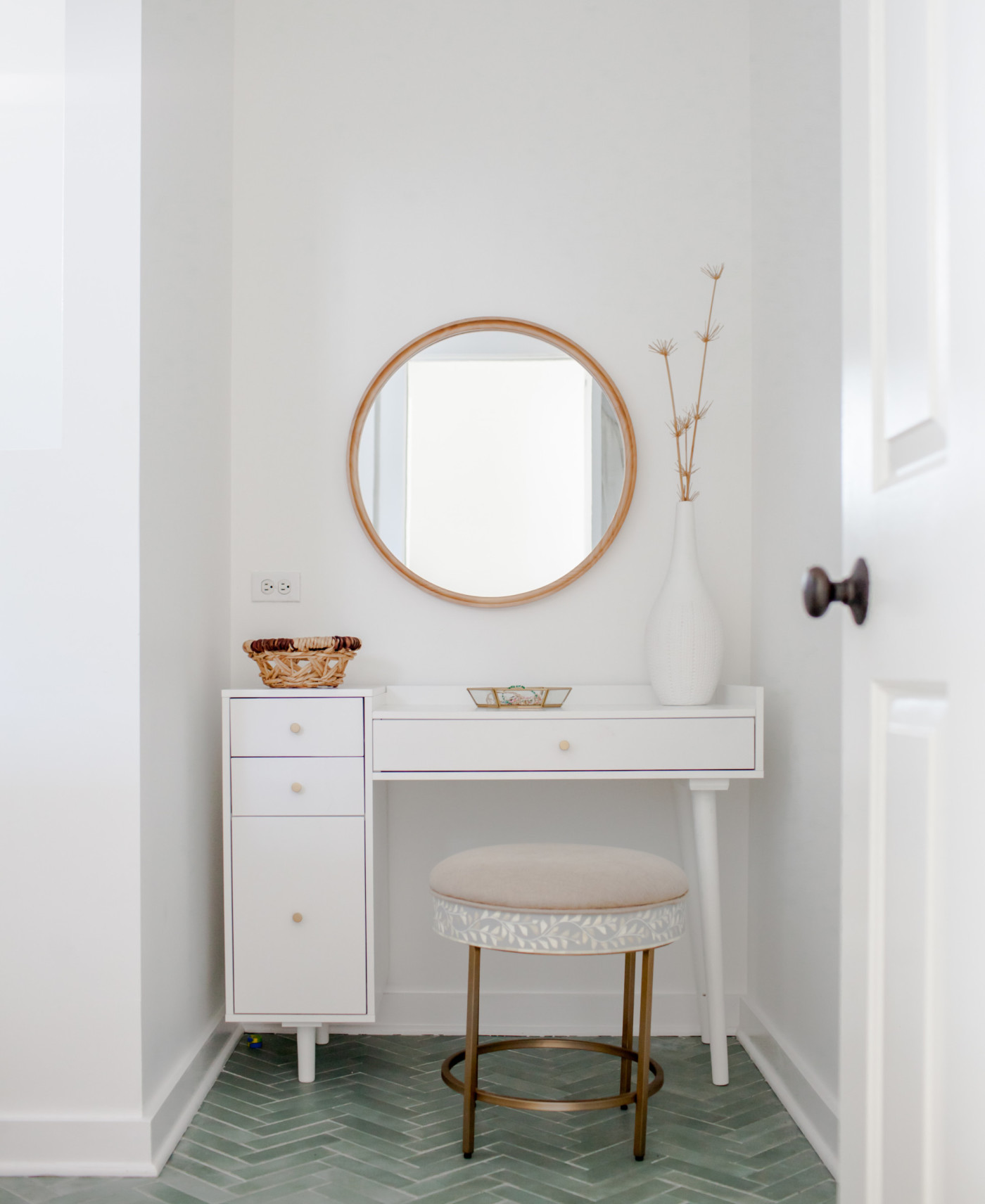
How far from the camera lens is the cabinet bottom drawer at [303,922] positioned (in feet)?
6.88

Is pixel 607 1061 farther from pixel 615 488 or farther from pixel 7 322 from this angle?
pixel 7 322

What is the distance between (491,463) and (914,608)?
1.82 metres

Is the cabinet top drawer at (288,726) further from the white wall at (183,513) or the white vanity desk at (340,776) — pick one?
the white wall at (183,513)

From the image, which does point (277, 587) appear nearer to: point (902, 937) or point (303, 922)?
point (303, 922)

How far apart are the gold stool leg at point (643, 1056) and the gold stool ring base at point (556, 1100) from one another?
0.06 ft

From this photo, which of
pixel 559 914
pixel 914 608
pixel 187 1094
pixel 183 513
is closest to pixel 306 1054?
pixel 187 1094

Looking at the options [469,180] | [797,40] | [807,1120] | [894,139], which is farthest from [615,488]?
[894,139]

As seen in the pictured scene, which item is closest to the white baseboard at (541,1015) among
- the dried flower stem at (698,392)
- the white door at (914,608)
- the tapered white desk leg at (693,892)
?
the tapered white desk leg at (693,892)

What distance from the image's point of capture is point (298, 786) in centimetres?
213

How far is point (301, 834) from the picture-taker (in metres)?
2.12

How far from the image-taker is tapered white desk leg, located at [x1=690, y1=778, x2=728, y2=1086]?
2.16m

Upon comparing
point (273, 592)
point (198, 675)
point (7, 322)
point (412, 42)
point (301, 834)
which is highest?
point (412, 42)

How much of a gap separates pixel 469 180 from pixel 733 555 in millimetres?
1148

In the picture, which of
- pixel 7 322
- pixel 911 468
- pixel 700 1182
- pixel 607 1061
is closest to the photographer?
pixel 911 468
